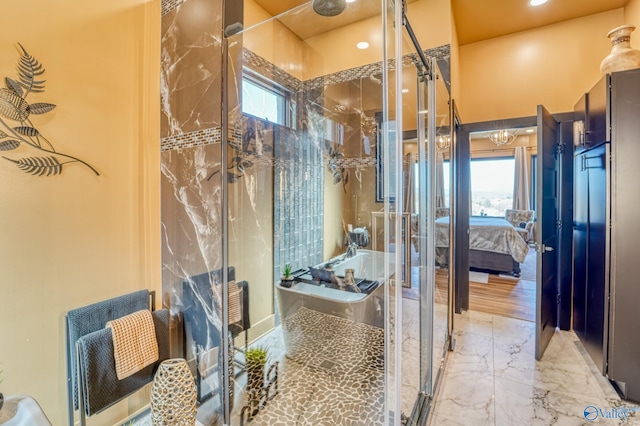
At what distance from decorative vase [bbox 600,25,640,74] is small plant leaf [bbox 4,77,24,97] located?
3728 mm

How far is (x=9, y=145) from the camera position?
133 cm

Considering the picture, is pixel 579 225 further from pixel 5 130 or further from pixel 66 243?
pixel 5 130

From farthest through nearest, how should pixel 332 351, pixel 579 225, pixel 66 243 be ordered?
pixel 579 225, pixel 332 351, pixel 66 243

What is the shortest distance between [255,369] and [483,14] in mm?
3857

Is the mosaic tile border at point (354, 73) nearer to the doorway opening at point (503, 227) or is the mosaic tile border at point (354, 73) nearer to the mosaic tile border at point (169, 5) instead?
the mosaic tile border at point (169, 5)

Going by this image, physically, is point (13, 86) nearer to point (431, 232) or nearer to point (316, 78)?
point (316, 78)

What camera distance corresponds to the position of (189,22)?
1781mm

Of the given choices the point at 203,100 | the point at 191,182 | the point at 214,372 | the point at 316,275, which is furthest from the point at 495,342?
the point at 203,100

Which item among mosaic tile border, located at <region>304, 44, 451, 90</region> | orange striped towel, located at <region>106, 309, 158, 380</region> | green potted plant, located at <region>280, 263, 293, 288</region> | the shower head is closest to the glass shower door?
mosaic tile border, located at <region>304, 44, 451, 90</region>

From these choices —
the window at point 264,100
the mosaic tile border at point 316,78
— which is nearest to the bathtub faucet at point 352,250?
the window at point 264,100

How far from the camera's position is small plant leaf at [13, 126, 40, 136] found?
4.44 feet

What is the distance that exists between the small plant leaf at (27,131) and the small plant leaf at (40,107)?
0.08 metres

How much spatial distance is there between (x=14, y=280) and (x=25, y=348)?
1.13ft

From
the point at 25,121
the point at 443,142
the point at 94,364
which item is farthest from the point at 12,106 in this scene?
the point at 443,142
